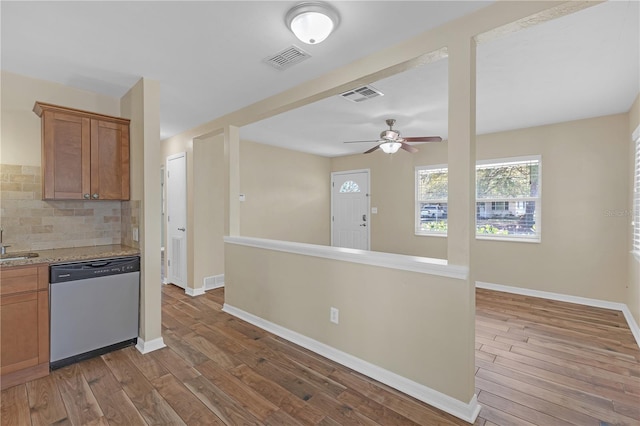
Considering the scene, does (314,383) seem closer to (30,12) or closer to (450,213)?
(450,213)

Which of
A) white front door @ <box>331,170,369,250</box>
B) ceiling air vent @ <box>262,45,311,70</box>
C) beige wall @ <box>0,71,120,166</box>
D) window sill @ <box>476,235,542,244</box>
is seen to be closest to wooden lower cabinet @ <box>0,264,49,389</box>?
beige wall @ <box>0,71,120,166</box>

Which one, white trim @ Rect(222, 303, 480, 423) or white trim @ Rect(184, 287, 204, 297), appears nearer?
white trim @ Rect(222, 303, 480, 423)

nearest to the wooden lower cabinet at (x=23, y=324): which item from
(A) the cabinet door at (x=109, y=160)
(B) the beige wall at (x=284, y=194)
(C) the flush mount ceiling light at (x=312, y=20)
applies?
(A) the cabinet door at (x=109, y=160)

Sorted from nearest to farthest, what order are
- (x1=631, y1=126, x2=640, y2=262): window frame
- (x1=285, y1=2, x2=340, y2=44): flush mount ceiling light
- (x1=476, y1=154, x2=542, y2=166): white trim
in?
(x1=285, y1=2, x2=340, y2=44): flush mount ceiling light, (x1=631, y1=126, x2=640, y2=262): window frame, (x1=476, y1=154, x2=542, y2=166): white trim

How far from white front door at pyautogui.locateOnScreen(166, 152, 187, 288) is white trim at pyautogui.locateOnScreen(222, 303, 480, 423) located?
7.01 ft

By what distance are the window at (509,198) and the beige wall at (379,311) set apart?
11.0 feet

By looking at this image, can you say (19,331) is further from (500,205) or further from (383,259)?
(500,205)

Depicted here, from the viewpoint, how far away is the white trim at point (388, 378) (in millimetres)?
1860

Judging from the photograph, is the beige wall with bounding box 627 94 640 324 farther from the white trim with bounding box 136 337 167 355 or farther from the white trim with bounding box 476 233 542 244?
the white trim with bounding box 136 337 167 355

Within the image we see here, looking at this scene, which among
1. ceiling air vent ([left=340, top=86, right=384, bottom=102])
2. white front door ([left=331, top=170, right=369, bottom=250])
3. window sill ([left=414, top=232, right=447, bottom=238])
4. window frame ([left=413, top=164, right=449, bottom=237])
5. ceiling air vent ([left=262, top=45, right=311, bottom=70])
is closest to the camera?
ceiling air vent ([left=262, top=45, right=311, bottom=70])

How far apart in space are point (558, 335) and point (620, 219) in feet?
6.26

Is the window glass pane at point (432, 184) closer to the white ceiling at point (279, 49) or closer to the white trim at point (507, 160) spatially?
the white trim at point (507, 160)

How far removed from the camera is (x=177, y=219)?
4.67 m

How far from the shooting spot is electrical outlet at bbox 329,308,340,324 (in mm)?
2549
